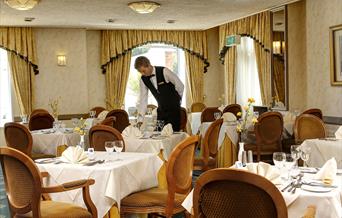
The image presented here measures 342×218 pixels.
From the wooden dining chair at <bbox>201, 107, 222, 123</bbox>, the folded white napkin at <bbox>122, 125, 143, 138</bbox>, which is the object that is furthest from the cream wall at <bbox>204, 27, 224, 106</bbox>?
the folded white napkin at <bbox>122, 125, 143, 138</bbox>

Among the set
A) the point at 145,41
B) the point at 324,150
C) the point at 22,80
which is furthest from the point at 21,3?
the point at 145,41

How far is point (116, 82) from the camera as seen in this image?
36.6 ft

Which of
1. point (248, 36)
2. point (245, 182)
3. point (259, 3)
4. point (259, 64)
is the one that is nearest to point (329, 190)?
point (245, 182)

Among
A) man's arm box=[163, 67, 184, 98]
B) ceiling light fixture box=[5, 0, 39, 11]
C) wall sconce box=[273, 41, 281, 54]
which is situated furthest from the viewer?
wall sconce box=[273, 41, 281, 54]

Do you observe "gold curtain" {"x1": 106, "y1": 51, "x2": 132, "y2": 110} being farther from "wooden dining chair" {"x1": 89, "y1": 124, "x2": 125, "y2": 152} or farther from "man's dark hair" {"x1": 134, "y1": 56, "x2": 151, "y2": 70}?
"wooden dining chair" {"x1": 89, "y1": 124, "x2": 125, "y2": 152}

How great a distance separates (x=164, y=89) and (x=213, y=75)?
591cm

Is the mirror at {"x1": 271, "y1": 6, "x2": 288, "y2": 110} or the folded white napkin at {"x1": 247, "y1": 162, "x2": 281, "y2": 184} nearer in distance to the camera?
the folded white napkin at {"x1": 247, "y1": 162, "x2": 281, "y2": 184}

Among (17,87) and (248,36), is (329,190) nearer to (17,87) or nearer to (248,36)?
(248,36)

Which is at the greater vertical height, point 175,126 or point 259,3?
point 259,3

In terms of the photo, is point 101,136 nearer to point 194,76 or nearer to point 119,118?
point 119,118

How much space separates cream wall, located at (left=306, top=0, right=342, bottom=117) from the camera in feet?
23.4

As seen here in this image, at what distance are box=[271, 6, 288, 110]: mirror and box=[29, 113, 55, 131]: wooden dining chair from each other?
13.6 ft

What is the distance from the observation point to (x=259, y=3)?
8000mm

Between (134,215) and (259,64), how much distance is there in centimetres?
628
